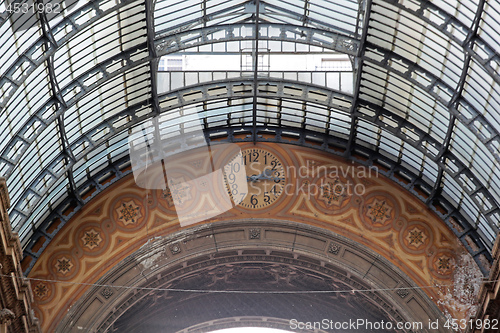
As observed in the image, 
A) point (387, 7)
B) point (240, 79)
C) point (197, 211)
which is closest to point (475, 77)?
point (387, 7)

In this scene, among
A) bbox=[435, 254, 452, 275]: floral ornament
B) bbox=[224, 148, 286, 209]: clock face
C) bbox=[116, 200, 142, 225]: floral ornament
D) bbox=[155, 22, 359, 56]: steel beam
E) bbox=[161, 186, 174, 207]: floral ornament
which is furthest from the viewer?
bbox=[224, 148, 286, 209]: clock face

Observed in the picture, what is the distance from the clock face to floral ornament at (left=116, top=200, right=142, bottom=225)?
440 centimetres

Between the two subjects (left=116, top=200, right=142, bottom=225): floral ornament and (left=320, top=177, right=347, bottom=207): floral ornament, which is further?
(left=320, top=177, right=347, bottom=207): floral ornament

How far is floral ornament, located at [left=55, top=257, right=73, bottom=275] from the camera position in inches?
1593

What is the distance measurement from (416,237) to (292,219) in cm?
573

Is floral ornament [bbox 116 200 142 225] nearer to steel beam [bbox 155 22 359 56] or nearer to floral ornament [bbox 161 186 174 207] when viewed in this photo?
floral ornament [bbox 161 186 174 207]

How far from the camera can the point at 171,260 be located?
135 feet

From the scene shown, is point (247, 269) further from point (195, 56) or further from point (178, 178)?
point (195, 56)

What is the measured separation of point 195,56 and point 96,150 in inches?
248

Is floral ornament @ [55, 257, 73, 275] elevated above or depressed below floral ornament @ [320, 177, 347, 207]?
below

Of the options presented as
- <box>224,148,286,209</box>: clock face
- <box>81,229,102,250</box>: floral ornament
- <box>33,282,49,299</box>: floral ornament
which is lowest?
<box>33,282,49,299</box>: floral ornament

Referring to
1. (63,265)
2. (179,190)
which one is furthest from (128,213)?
(63,265)

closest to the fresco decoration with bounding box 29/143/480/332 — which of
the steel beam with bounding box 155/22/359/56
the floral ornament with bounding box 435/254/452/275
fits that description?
the floral ornament with bounding box 435/254/452/275

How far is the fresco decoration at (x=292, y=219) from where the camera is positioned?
40438 millimetres
